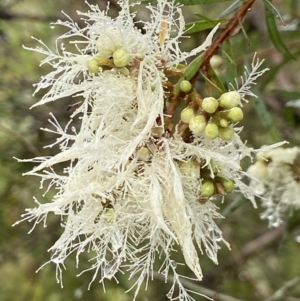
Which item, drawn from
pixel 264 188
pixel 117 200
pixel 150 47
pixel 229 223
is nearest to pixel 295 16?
pixel 264 188

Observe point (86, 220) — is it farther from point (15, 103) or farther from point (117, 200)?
point (15, 103)

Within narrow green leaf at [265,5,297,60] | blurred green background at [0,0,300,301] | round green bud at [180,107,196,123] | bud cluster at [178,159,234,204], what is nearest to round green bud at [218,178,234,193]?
bud cluster at [178,159,234,204]

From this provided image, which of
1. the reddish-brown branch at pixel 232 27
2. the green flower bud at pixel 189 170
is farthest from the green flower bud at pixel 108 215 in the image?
the reddish-brown branch at pixel 232 27

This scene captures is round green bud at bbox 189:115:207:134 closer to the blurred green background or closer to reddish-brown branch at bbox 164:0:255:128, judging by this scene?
reddish-brown branch at bbox 164:0:255:128

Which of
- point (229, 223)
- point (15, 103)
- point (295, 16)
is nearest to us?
point (295, 16)

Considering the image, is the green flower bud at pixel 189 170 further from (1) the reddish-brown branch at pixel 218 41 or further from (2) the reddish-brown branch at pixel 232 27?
(2) the reddish-brown branch at pixel 232 27

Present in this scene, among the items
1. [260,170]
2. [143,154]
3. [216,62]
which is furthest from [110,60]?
[216,62]
